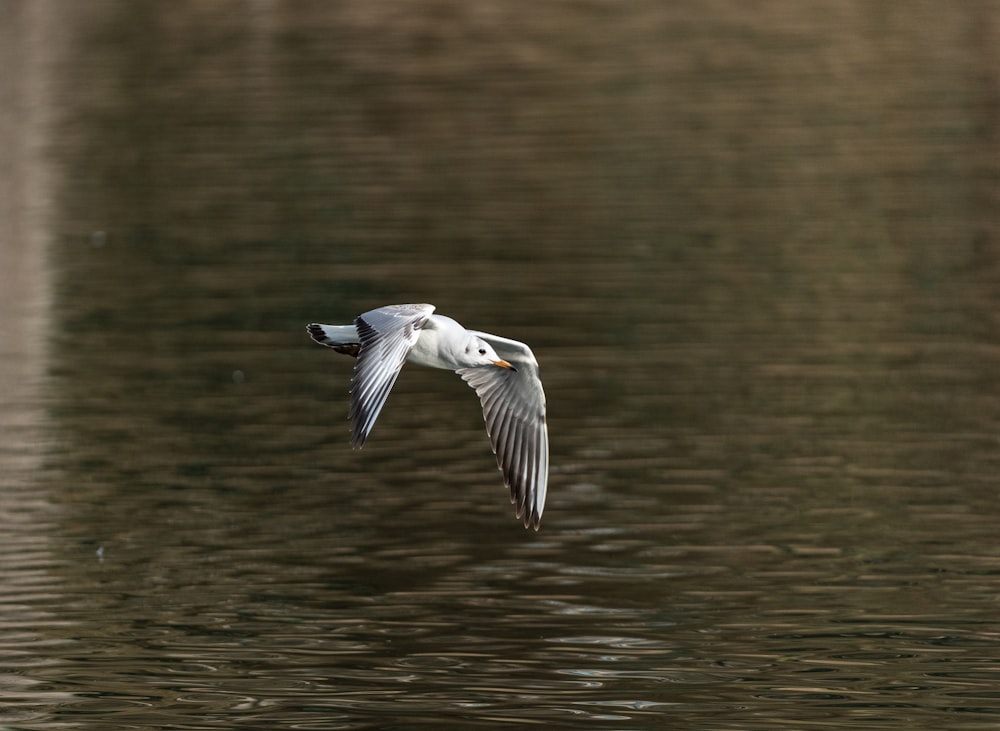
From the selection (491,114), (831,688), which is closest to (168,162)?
(491,114)

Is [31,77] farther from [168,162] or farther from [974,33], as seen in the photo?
[974,33]

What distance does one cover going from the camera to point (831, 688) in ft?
36.5

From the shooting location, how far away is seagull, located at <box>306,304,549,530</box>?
10.4m

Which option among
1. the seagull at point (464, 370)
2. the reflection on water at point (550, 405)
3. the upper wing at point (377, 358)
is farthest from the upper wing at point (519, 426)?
the upper wing at point (377, 358)

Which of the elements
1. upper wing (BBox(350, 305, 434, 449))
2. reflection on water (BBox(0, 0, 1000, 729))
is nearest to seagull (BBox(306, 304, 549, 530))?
upper wing (BBox(350, 305, 434, 449))

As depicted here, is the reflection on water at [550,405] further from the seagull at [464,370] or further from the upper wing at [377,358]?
the upper wing at [377,358]

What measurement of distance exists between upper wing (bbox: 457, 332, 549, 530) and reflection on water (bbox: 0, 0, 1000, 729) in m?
0.81

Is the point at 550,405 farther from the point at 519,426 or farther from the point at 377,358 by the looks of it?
the point at 377,358

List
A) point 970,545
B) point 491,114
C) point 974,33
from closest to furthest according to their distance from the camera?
point 970,545 < point 491,114 < point 974,33

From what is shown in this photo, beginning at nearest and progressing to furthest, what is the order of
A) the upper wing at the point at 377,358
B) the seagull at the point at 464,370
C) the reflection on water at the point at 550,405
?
the upper wing at the point at 377,358 → the seagull at the point at 464,370 → the reflection on water at the point at 550,405

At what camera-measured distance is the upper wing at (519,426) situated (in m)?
12.1

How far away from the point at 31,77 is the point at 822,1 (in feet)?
50.9

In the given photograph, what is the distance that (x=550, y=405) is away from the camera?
57.5 ft

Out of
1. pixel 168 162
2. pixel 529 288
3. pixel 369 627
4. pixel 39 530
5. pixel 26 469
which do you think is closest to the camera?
pixel 369 627
